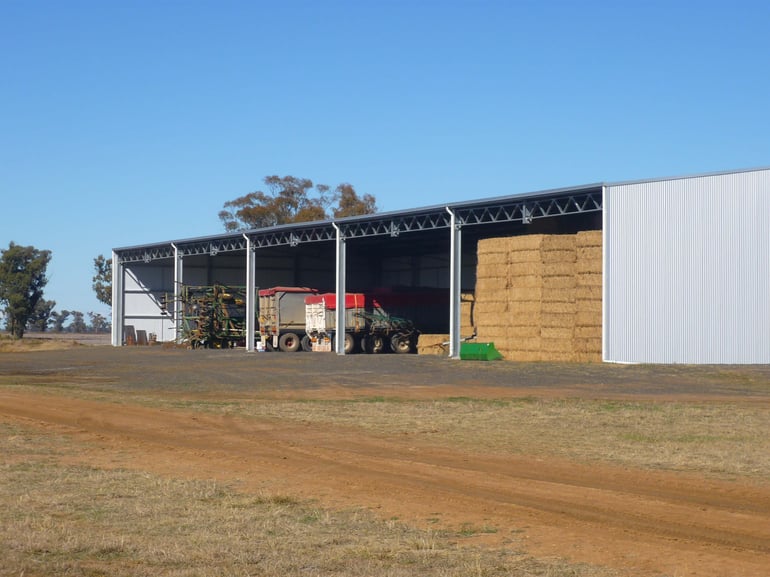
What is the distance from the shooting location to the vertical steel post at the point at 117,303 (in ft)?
221

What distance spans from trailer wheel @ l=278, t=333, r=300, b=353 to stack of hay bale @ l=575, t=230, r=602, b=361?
20.9m

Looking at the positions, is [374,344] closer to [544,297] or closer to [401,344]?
[401,344]

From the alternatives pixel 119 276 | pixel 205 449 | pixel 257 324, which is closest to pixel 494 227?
pixel 257 324

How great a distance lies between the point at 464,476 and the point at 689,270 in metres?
24.5

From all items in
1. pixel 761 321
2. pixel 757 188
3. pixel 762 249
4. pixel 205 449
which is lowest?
pixel 205 449

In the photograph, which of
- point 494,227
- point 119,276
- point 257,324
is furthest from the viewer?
point 119,276

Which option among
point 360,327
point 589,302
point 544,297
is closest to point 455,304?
point 544,297

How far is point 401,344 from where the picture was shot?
53062 mm

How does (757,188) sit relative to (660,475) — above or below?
above

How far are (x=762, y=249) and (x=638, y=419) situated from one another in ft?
55.5

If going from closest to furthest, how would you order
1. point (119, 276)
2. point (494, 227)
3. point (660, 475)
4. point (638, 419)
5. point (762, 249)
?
point (660, 475), point (638, 419), point (762, 249), point (494, 227), point (119, 276)

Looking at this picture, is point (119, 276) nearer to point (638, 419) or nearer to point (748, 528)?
point (638, 419)

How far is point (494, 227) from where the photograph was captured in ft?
179

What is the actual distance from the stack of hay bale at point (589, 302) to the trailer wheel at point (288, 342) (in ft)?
68.5
